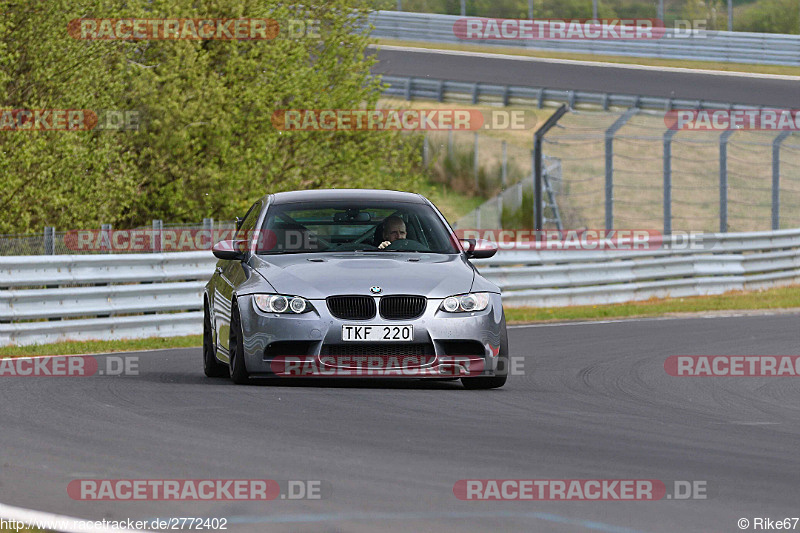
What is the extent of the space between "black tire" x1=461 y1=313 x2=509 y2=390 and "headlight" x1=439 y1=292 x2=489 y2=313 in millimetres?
237

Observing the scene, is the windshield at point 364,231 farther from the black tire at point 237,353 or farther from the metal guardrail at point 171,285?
the metal guardrail at point 171,285

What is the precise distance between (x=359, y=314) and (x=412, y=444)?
2467 millimetres

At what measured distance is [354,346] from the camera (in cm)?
1019

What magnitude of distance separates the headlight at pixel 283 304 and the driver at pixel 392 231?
4.44ft

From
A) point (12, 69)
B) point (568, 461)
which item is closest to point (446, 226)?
point (568, 461)

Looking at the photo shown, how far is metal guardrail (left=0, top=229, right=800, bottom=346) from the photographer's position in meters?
15.7

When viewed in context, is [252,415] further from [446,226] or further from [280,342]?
[446,226]

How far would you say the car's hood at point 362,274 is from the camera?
10305mm

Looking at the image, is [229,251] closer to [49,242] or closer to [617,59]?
[49,242]

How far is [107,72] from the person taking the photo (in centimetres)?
2592
